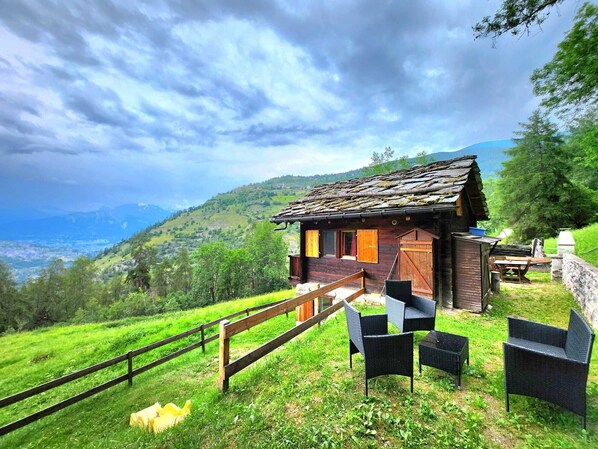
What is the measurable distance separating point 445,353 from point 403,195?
554 centimetres

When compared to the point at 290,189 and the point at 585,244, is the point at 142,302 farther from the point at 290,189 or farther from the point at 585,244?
the point at 290,189

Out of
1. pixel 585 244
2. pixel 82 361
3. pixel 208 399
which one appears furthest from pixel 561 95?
pixel 82 361

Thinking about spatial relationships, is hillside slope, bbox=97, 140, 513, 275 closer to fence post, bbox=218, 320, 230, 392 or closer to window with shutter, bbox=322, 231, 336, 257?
window with shutter, bbox=322, 231, 336, 257

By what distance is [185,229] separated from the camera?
12412cm

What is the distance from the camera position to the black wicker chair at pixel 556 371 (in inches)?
91.7

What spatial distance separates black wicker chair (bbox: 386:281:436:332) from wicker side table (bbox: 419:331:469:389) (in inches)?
28.3

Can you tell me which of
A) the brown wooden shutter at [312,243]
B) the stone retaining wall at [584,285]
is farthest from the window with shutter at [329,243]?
the stone retaining wall at [584,285]

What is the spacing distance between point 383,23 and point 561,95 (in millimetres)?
13547

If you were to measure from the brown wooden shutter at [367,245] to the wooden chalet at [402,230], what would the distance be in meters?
0.03

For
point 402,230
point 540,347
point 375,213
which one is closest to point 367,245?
point 402,230

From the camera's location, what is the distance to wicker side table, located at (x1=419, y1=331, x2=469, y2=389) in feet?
10.2

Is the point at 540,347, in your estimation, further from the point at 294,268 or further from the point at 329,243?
the point at 294,268

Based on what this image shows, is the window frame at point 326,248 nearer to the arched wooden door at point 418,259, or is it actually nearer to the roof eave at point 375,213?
the roof eave at point 375,213

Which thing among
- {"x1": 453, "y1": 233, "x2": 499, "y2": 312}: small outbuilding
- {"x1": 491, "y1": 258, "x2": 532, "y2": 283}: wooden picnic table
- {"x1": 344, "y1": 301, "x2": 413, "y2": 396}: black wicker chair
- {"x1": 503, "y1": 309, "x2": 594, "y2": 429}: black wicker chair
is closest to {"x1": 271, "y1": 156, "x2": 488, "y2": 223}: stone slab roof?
{"x1": 453, "y1": 233, "x2": 499, "y2": 312}: small outbuilding
